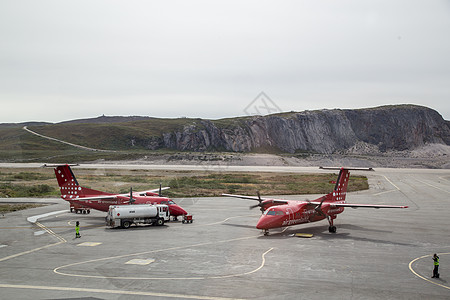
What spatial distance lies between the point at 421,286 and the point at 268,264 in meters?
9.10

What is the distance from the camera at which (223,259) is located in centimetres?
2731

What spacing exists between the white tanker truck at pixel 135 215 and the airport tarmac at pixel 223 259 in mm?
918

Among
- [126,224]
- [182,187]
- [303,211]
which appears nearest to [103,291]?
[126,224]

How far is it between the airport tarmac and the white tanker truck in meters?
0.92

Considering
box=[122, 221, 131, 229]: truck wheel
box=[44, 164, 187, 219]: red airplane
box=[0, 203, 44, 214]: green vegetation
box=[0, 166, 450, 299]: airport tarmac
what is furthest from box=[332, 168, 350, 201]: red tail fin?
box=[0, 203, 44, 214]: green vegetation

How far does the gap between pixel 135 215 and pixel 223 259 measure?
47.7 ft

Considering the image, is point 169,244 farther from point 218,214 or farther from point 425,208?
point 425,208

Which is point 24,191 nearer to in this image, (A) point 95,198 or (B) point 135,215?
(A) point 95,198

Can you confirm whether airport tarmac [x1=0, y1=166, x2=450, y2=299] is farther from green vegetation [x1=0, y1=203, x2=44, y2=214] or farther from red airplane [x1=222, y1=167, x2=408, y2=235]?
green vegetation [x1=0, y1=203, x2=44, y2=214]

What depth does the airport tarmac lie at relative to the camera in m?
21.0

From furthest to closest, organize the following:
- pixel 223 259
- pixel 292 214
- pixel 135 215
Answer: pixel 135 215 → pixel 292 214 → pixel 223 259

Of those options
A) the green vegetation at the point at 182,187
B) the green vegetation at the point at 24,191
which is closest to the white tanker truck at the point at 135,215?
the green vegetation at the point at 182,187

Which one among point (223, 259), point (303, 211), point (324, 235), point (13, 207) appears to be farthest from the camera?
point (13, 207)

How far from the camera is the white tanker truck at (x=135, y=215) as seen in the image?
38375mm
